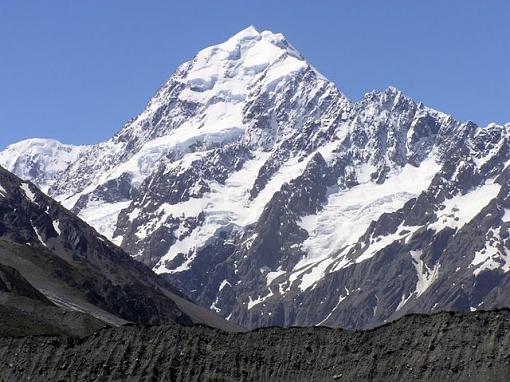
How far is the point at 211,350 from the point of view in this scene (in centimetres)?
9988

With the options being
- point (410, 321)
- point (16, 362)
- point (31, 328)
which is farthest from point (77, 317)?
point (410, 321)

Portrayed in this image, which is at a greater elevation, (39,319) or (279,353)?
(39,319)

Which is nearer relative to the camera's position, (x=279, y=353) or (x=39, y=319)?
(x=279, y=353)

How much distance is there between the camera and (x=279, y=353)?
3903 inches

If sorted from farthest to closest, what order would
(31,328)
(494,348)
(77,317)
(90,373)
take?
(77,317)
(31,328)
(90,373)
(494,348)

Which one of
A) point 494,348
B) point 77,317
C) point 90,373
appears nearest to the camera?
point 494,348

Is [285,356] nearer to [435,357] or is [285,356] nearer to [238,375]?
[238,375]

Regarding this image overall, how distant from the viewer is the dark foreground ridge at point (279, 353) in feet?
307

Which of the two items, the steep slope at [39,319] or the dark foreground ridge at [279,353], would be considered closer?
the dark foreground ridge at [279,353]

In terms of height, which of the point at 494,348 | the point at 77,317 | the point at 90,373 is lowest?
the point at 90,373

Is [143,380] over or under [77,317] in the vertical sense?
under

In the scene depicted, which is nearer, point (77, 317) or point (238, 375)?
point (238, 375)

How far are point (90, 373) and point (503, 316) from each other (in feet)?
91.7

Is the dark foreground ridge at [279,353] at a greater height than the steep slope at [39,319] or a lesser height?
lesser
